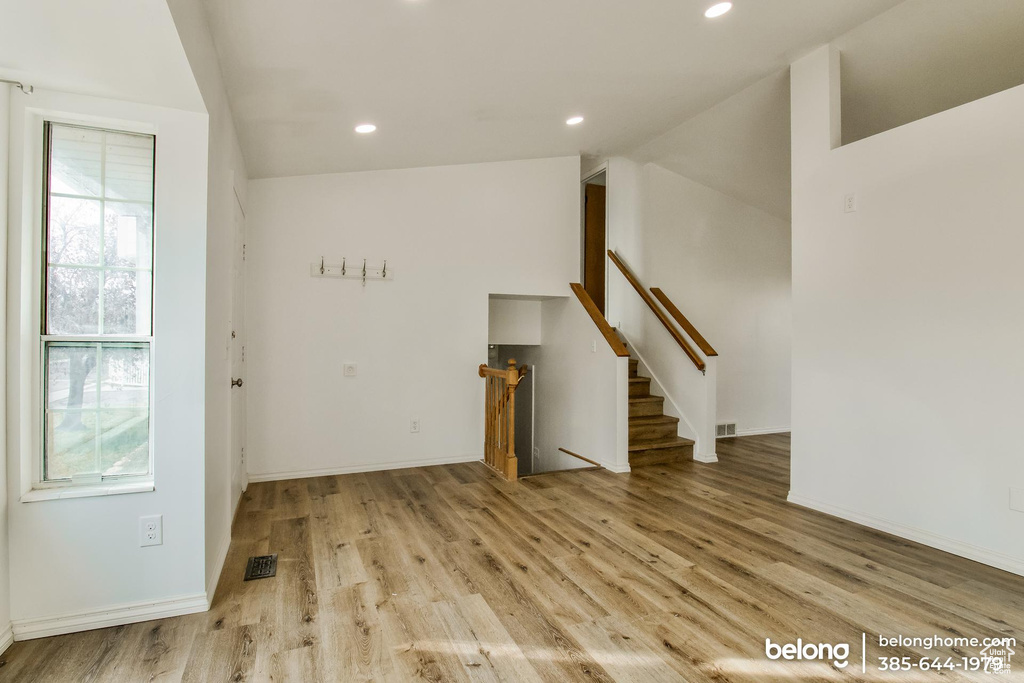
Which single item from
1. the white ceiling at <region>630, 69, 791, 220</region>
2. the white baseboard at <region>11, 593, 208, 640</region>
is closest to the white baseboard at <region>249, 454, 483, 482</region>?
the white baseboard at <region>11, 593, 208, 640</region>

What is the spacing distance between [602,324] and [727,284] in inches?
89.5

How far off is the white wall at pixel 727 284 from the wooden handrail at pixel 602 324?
3.54ft

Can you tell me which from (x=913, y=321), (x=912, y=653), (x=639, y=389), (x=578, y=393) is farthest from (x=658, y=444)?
(x=912, y=653)

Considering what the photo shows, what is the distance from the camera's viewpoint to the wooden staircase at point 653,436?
4.87m

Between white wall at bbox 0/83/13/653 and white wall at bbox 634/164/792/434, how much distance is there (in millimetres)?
5032

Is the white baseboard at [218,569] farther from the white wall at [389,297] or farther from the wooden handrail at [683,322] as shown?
the wooden handrail at [683,322]

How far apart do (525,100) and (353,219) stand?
6.02 feet

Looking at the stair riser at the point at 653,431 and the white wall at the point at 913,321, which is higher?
the white wall at the point at 913,321

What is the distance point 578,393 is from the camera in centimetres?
515

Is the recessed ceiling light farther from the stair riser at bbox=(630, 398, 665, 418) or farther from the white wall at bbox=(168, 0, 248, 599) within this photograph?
the stair riser at bbox=(630, 398, 665, 418)

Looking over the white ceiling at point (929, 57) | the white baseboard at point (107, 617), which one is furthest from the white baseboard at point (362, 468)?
the white ceiling at point (929, 57)

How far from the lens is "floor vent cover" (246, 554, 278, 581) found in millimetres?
2533

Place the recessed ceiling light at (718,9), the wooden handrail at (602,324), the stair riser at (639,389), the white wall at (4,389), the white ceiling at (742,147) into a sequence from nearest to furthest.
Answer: the white wall at (4,389), the recessed ceiling light at (718,9), the white ceiling at (742,147), the wooden handrail at (602,324), the stair riser at (639,389)

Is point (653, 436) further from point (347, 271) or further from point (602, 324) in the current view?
point (347, 271)
